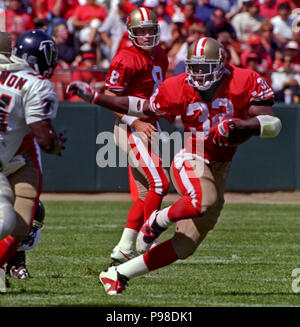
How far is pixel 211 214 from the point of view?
555 cm

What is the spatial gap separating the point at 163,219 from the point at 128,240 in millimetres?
1389

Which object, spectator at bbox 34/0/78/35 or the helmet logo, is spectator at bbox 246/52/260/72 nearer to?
spectator at bbox 34/0/78/35

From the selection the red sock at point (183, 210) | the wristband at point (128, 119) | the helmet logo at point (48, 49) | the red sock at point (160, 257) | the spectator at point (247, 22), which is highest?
the helmet logo at point (48, 49)

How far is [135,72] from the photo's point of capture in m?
7.53

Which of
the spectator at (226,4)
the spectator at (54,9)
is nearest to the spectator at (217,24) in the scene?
the spectator at (226,4)

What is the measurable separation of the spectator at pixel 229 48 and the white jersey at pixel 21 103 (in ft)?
28.7

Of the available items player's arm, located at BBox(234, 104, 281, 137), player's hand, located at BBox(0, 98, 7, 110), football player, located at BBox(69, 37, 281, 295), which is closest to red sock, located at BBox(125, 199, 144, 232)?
football player, located at BBox(69, 37, 281, 295)

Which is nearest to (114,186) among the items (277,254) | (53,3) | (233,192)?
(233,192)

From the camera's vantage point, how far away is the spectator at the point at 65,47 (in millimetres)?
13469

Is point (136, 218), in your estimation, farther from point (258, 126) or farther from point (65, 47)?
point (65, 47)

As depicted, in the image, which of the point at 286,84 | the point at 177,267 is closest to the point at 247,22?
the point at 286,84

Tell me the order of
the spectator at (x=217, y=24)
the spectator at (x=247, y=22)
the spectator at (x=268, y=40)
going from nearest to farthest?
the spectator at (x=217, y=24) → the spectator at (x=268, y=40) → the spectator at (x=247, y=22)

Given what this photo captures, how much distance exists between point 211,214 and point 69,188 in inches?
300

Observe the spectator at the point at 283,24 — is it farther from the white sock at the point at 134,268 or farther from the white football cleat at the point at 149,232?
the white sock at the point at 134,268
